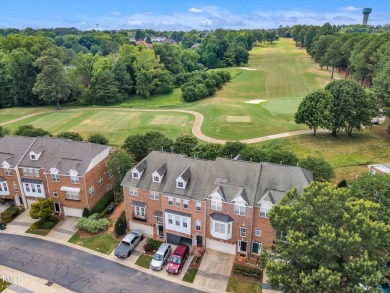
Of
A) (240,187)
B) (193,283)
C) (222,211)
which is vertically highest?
(240,187)

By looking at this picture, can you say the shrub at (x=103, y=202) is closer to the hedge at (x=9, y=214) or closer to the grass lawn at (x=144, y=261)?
the hedge at (x=9, y=214)

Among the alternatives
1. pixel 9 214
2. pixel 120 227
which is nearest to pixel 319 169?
pixel 120 227

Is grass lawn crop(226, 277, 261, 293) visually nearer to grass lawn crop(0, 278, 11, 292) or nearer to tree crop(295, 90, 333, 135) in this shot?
grass lawn crop(0, 278, 11, 292)

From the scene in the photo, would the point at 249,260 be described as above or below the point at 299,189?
below

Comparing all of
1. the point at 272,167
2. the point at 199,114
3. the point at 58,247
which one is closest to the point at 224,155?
the point at 272,167

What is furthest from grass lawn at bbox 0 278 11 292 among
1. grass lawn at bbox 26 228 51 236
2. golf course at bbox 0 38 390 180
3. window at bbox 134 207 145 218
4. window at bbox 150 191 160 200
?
golf course at bbox 0 38 390 180

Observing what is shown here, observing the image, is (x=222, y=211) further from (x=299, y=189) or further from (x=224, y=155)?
(x=224, y=155)
